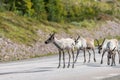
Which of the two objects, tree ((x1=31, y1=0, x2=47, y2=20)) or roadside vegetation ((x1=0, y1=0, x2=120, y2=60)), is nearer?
roadside vegetation ((x1=0, y1=0, x2=120, y2=60))

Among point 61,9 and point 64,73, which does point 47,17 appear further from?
point 64,73

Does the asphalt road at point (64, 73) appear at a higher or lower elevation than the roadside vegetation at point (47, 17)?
lower

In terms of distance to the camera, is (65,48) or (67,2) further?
(67,2)

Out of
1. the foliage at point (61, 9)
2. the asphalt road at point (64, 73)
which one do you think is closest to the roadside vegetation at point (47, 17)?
the foliage at point (61, 9)

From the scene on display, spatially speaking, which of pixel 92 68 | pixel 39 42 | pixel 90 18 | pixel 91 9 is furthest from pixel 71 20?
pixel 92 68

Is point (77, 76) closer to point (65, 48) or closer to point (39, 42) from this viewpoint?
point (65, 48)

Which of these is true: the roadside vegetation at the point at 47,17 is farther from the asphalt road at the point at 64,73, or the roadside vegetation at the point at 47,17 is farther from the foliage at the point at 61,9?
the asphalt road at the point at 64,73

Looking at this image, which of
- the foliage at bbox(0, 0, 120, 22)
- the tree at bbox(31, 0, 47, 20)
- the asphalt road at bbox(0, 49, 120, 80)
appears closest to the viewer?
the asphalt road at bbox(0, 49, 120, 80)

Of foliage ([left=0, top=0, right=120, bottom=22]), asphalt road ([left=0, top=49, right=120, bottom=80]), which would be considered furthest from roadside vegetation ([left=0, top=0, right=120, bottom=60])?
asphalt road ([left=0, top=49, right=120, bottom=80])

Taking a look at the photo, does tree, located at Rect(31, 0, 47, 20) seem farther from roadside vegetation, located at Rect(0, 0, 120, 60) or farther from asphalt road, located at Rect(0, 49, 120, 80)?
asphalt road, located at Rect(0, 49, 120, 80)

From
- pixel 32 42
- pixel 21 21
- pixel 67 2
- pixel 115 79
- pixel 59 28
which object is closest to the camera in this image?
pixel 115 79

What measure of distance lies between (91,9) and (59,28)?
19.4 meters

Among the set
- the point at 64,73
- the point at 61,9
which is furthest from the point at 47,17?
the point at 64,73

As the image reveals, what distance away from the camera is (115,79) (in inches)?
816
